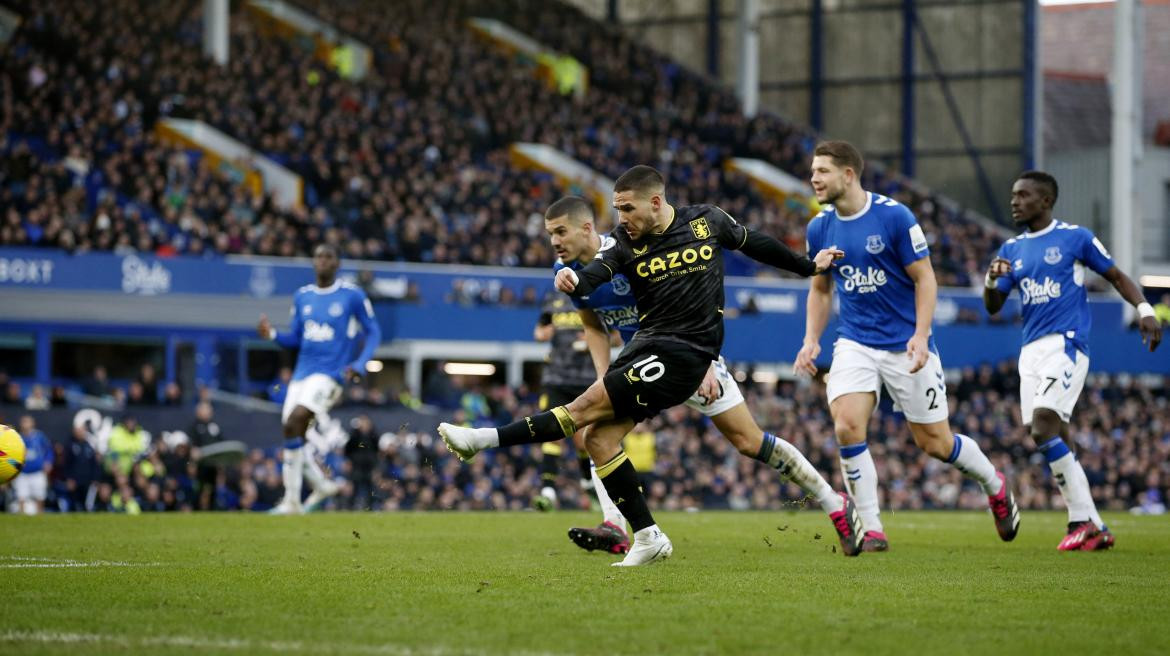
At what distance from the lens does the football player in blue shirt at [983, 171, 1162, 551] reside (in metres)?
11.2

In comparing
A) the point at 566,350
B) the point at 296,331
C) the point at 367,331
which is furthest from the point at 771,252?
the point at 296,331

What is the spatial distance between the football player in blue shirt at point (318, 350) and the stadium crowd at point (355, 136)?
42.9 feet

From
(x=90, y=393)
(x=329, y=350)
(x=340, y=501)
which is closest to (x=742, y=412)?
(x=329, y=350)

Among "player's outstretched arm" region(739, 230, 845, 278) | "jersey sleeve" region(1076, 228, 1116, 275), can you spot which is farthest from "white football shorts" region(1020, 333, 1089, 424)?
"player's outstretched arm" region(739, 230, 845, 278)

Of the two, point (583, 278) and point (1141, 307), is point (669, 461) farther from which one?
point (583, 278)

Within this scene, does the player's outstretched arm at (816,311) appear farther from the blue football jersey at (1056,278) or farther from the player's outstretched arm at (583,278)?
the player's outstretched arm at (583,278)

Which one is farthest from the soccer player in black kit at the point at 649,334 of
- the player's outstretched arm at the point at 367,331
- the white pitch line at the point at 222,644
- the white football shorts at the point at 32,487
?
the white football shorts at the point at 32,487

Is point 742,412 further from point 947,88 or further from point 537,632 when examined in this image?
point 947,88

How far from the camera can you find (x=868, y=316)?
10.4 metres

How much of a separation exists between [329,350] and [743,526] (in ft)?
14.9

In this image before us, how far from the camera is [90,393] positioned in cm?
2448

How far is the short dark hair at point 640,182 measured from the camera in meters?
8.51

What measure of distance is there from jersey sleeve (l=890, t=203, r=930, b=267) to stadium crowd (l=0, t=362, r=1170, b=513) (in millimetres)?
8794

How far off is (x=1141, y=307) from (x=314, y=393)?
803cm
